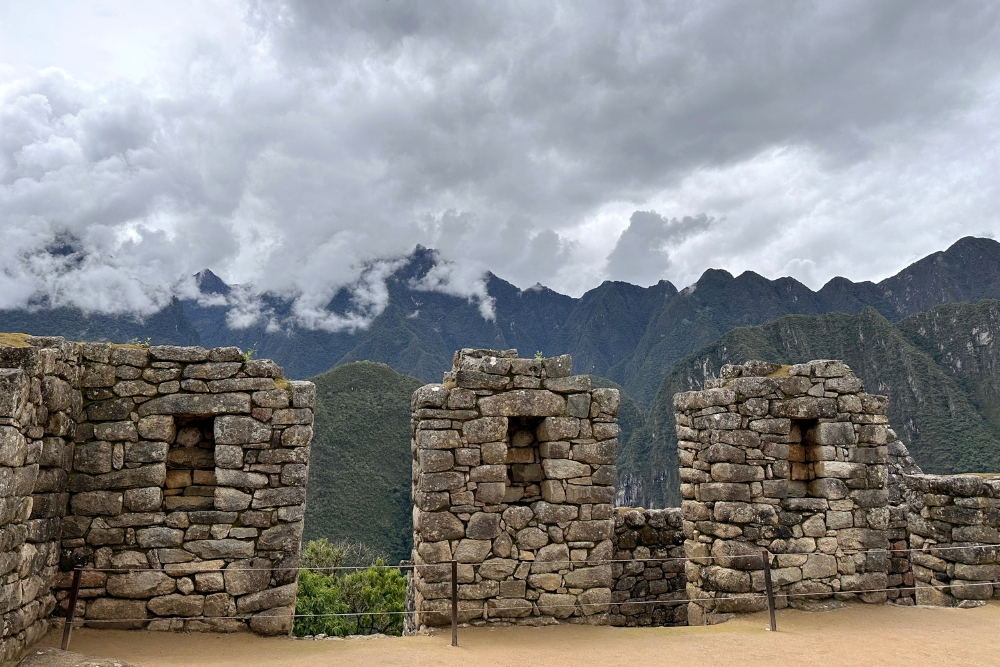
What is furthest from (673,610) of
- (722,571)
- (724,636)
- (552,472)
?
(552,472)

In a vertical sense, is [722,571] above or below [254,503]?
below

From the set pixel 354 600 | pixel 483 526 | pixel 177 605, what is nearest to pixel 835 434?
pixel 483 526

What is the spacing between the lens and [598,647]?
579 cm

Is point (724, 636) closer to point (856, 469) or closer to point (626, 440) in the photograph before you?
point (856, 469)

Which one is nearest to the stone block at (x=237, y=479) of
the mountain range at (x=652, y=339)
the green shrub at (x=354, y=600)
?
the mountain range at (x=652, y=339)

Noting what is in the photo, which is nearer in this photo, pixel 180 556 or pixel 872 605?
pixel 180 556

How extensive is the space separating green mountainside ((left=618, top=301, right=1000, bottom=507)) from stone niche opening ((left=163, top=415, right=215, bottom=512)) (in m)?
59.6

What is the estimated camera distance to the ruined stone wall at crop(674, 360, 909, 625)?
281 inches

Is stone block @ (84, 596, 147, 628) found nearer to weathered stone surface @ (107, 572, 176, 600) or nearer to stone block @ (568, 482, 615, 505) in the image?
weathered stone surface @ (107, 572, 176, 600)

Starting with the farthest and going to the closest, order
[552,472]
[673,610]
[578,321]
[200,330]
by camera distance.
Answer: [578,321] < [200,330] < [673,610] < [552,472]

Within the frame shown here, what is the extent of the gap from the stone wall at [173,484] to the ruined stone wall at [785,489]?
16.0ft

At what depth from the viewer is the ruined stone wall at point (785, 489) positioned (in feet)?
23.4

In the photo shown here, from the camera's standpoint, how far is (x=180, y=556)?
5770 millimetres

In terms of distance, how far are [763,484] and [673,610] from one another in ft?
8.10
